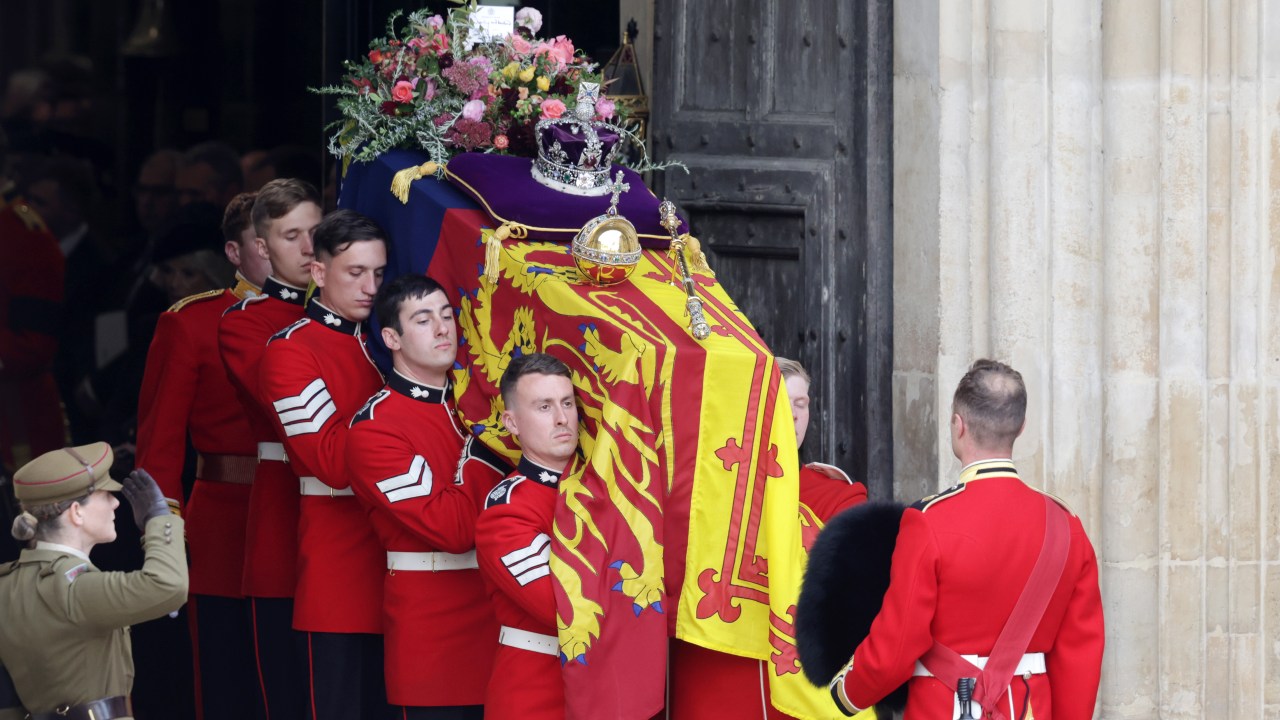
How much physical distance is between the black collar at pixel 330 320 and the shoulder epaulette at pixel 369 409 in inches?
15.1

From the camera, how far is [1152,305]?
20.2 ft

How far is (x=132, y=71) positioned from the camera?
30.9 feet

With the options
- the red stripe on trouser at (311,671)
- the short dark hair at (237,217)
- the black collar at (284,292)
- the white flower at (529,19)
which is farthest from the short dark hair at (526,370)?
the short dark hair at (237,217)


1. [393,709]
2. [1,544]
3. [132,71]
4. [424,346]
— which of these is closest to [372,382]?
[424,346]

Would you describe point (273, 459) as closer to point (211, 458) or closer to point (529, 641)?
point (211, 458)

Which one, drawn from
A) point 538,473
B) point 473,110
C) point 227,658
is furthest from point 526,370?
point 227,658

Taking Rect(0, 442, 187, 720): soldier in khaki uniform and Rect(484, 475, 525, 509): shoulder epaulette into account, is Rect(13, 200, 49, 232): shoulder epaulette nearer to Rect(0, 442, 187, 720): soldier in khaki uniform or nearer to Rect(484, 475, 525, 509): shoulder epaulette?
Rect(0, 442, 187, 720): soldier in khaki uniform

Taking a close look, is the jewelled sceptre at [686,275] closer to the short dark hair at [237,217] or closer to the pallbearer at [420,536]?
the pallbearer at [420,536]

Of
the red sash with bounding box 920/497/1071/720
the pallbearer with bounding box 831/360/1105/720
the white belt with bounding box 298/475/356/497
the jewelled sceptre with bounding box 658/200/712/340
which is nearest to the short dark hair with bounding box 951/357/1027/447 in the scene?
the pallbearer with bounding box 831/360/1105/720

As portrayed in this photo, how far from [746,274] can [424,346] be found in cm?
177

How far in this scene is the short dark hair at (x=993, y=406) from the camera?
14.6 feet

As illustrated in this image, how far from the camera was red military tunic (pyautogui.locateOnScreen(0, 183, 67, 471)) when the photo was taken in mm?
8609

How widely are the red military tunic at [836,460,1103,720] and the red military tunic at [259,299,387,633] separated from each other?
171 cm

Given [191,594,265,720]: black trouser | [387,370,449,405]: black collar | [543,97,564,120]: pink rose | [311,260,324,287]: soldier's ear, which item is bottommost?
[191,594,265,720]: black trouser
